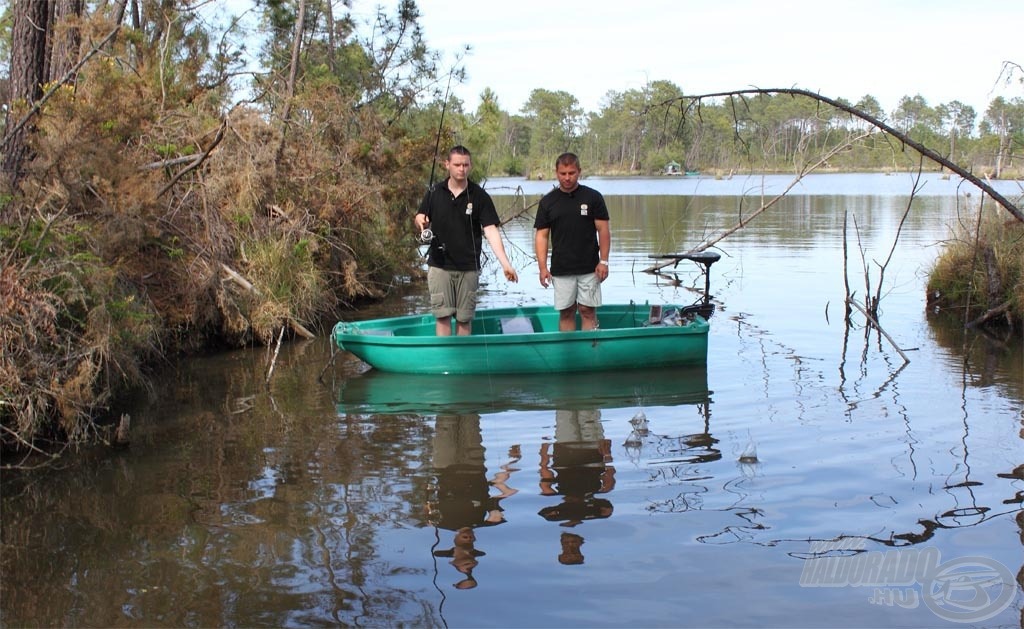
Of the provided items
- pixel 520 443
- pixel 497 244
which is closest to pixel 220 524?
pixel 520 443

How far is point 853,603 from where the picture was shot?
4.29 m

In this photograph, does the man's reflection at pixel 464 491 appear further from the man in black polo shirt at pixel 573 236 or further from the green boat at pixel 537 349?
the man in black polo shirt at pixel 573 236

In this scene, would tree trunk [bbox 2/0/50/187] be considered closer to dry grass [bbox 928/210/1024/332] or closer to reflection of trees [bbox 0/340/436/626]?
reflection of trees [bbox 0/340/436/626]

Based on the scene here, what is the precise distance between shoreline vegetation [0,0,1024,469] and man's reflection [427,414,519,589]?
7.35ft

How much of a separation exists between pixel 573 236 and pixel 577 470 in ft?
9.11

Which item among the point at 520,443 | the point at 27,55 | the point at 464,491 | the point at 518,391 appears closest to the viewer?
the point at 464,491

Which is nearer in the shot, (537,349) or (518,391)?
(518,391)

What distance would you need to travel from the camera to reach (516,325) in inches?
398

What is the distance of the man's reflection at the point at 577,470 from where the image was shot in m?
5.41

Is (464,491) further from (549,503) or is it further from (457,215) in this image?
(457,215)

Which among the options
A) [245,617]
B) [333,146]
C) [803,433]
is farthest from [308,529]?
[333,146]

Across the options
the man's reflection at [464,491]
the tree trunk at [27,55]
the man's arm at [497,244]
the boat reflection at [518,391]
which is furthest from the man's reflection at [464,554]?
the tree trunk at [27,55]

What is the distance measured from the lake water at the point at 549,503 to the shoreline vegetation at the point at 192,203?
60 centimetres

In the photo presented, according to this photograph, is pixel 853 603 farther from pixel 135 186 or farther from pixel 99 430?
pixel 135 186
